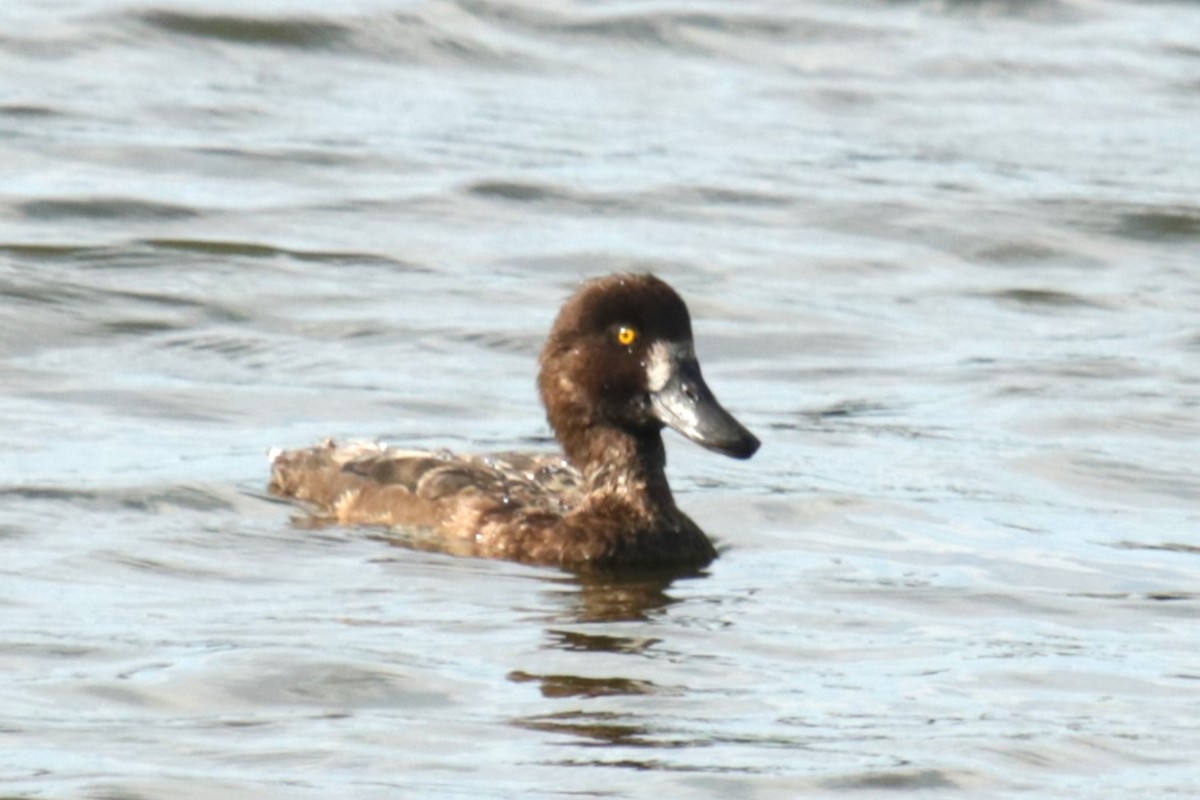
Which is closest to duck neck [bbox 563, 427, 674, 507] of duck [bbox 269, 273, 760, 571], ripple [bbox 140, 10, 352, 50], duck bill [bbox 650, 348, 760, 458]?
duck [bbox 269, 273, 760, 571]

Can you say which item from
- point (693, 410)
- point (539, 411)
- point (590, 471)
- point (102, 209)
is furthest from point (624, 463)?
point (102, 209)

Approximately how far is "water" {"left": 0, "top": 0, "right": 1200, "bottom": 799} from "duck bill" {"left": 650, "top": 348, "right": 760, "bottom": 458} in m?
0.44

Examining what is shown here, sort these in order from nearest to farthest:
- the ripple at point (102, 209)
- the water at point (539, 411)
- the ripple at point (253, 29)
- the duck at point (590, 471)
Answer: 1. the water at point (539, 411)
2. the duck at point (590, 471)
3. the ripple at point (102, 209)
4. the ripple at point (253, 29)

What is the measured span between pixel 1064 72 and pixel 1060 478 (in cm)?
1222

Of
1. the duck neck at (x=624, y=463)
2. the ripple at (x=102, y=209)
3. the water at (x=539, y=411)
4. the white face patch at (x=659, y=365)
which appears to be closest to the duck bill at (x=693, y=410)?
the white face patch at (x=659, y=365)

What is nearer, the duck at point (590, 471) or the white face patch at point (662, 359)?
the duck at point (590, 471)

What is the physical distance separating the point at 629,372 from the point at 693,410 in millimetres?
281

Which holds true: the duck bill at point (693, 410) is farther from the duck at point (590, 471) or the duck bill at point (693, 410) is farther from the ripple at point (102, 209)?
the ripple at point (102, 209)

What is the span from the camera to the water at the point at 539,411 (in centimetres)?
825

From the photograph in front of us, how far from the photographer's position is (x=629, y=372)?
10.9m

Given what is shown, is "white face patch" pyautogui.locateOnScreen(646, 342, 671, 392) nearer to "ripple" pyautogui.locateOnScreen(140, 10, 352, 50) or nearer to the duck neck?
the duck neck

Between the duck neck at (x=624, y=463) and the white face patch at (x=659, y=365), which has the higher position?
the white face patch at (x=659, y=365)

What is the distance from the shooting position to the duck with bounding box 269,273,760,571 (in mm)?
10719

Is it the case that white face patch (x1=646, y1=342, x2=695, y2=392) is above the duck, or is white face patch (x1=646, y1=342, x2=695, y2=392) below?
above
